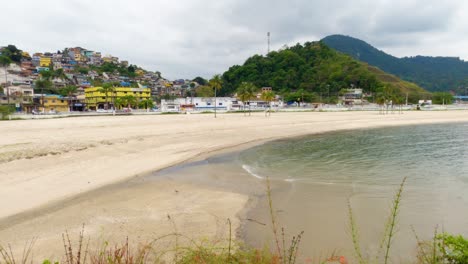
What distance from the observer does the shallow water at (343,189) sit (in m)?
6.94

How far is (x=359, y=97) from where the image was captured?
12256 centimetres

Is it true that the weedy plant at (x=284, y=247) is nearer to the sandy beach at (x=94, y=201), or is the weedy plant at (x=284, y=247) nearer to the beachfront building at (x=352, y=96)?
the sandy beach at (x=94, y=201)

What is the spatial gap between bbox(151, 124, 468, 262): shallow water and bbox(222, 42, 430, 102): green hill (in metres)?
102

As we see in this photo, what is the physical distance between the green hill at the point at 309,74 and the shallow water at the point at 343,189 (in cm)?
10202

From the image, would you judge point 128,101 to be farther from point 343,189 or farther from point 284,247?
point 284,247

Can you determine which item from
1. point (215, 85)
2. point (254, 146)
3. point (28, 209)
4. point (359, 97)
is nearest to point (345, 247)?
point (28, 209)

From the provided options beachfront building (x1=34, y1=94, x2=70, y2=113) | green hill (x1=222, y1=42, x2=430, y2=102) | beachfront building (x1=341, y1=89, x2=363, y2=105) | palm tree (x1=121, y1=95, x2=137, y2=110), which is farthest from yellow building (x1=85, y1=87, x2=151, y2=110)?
beachfront building (x1=341, y1=89, x2=363, y2=105)

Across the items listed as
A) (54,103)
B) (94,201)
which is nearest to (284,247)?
(94,201)

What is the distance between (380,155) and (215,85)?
5614 centimetres

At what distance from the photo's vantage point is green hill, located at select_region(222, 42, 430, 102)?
134 meters

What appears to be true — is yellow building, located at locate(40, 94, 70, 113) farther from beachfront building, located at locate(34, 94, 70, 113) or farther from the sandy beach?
the sandy beach

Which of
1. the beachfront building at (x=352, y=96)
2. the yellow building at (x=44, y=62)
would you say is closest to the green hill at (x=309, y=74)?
the beachfront building at (x=352, y=96)

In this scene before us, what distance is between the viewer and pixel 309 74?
5709 inches

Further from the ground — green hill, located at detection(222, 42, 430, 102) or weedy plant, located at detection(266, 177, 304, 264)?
green hill, located at detection(222, 42, 430, 102)
